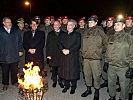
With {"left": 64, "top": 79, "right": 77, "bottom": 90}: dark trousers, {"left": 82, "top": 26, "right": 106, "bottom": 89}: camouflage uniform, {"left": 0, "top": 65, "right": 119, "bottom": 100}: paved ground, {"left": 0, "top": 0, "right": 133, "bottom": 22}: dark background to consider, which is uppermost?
{"left": 0, "top": 0, "right": 133, "bottom": 22}: dark background

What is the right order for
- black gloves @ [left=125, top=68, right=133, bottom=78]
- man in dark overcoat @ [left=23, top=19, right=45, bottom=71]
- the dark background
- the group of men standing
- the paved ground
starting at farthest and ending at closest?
1. the dark background
2. man in dark overcoat @ [left=23, top=19, right=45, bottom=71]
3. the paved ground
4. the group of men standing
5. black gloves @ [left=125, top=68, right=133, bottom=78]

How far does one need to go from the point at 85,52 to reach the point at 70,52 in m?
0.51

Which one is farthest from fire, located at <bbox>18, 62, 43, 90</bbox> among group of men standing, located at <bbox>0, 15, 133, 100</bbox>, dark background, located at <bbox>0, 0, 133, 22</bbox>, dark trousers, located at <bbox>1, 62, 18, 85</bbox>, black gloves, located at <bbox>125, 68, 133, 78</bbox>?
dark background, located at <bbox>0, 0, 133, 22</bbox>

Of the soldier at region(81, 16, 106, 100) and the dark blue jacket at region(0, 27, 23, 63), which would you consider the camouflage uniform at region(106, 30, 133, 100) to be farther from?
the dark blue jacket at region(0, 27, 23, 63)

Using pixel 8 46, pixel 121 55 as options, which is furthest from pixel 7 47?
pixel 121 55

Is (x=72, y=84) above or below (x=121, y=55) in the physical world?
below

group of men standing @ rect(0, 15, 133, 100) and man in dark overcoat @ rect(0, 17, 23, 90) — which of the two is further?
man in dark overcoat @ rect(0, 17, 23, 90)

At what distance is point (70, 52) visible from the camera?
6.02m

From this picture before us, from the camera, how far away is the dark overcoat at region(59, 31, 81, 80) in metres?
6.01

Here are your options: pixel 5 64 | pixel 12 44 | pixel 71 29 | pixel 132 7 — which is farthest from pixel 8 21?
pixel 132 7

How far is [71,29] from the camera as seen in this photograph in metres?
6.01

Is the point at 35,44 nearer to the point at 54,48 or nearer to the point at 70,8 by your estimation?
the point at 54,48

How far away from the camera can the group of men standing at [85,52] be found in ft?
16.4

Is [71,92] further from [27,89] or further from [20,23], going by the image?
[20,23]
